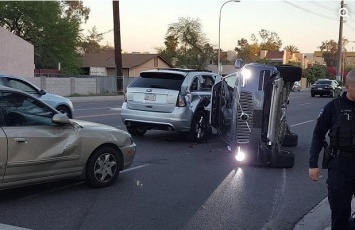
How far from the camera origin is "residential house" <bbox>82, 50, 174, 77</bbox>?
64.2m

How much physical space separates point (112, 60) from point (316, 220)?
6510 centimetres

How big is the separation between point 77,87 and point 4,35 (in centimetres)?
731

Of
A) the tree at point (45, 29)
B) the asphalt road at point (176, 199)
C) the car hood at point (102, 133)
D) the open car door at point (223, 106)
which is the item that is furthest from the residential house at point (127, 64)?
the car hood at point (102, 133)

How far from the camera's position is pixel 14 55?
36656 millimetres

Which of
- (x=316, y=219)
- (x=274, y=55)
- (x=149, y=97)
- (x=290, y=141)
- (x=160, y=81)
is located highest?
(x=274, y=55)

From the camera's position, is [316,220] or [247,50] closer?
[316,220]

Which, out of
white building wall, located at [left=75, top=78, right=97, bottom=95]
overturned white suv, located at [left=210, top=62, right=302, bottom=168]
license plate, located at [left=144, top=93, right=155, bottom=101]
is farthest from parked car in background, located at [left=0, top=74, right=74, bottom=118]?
white building wall, located at [left=75, top=78, right=97, bottom=95]

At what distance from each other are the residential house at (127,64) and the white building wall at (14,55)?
2626 centimetres

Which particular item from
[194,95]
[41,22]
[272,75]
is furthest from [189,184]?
[41,22]

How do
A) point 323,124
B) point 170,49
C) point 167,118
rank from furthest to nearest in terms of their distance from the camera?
point 170,49 < point 167,118 < point 323,124

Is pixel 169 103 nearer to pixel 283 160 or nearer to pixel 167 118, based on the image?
pixel 167 118

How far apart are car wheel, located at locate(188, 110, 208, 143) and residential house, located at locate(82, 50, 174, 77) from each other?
5316 centimetres

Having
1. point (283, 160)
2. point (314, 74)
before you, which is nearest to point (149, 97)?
point (283, 160)

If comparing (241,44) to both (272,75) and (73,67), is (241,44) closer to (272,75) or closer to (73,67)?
(73,67)
